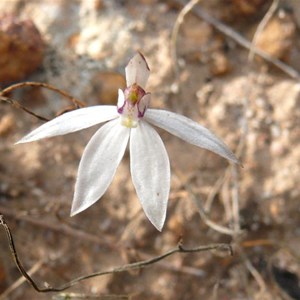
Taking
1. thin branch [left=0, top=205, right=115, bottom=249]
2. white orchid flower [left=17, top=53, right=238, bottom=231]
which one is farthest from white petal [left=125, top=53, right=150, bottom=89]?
thin branch [left=0, top=205, right=115, bottom=249]

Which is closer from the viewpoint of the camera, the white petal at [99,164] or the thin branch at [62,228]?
the white petal at [99,164]

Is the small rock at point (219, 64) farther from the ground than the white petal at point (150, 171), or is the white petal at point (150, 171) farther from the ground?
the small rock at point (219, 64)

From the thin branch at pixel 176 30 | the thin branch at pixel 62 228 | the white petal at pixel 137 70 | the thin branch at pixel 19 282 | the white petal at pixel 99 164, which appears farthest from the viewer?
the thin branch at pixel 176 30

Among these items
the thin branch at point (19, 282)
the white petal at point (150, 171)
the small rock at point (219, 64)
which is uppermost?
the small rock at point (219, 64)

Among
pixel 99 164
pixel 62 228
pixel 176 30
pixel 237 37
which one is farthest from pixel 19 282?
pixel 237 37

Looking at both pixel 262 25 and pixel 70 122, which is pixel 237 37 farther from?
pixel 70 122

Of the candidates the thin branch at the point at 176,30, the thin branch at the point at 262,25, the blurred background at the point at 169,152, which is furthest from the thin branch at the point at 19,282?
the thin branch at the point at 262,25

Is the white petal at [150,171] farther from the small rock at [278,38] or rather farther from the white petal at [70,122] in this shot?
the small rock at [278,38]

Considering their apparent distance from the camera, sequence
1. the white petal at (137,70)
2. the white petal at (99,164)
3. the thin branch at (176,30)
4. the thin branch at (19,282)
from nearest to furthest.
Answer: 1. the white petal at (99,164)
2. the white petal at (137,70)
3. the thin branch at (19,282)
4. the thin branch at (176,30)

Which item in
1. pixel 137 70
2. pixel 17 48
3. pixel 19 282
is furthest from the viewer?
pixel 17 48
